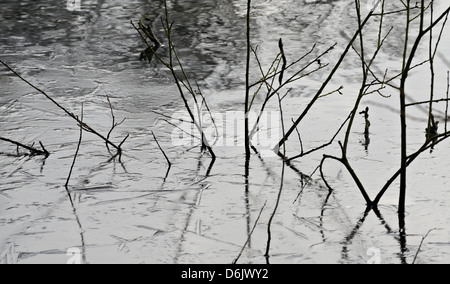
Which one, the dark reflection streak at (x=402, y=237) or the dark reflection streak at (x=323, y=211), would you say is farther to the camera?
the dark reflection streak at (x=323, y=211)

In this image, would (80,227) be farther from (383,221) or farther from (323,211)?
(383,221)

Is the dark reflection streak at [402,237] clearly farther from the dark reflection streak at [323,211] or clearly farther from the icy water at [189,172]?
the dark reflection streak at [323,211]

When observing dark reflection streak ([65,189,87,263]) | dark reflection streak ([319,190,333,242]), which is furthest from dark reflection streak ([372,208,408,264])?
dark reflection streak ([65,189,87,263])

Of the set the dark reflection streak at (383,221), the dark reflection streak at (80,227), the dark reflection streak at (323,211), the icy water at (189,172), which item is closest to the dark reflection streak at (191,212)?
the icy water at (189,172)

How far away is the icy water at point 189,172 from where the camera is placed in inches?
143

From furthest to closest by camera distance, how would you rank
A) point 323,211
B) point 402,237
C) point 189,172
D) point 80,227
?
point 189,172 < point 323,211 < point 80,227 < point 402,237

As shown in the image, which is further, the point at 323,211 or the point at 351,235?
the point at 323,211

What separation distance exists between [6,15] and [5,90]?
251 cm

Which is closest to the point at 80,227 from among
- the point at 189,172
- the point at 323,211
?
the point at 189,172

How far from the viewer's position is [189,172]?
4535 millimetres

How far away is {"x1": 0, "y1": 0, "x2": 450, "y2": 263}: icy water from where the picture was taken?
3641 mm

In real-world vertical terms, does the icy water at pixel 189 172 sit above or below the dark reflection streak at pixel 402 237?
below

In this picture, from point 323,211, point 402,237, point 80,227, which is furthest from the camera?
point 323,211

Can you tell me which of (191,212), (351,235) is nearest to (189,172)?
(191,212)
